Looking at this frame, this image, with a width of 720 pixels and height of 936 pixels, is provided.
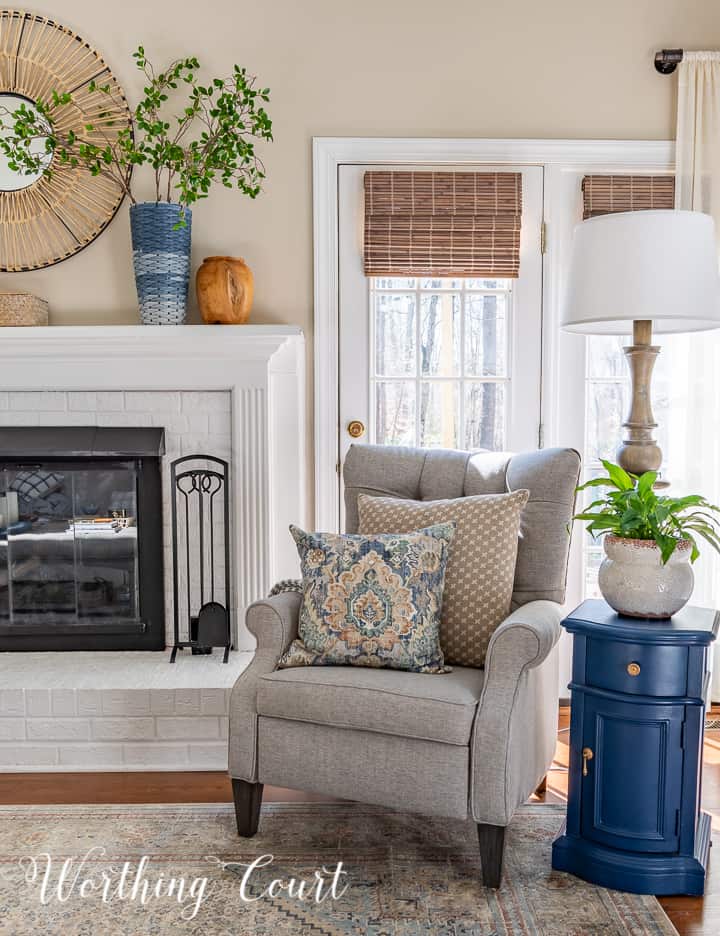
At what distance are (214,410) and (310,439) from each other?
0.40m

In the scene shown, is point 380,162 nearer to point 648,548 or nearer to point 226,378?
point 226,378

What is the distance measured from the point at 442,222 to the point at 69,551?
6.10ft

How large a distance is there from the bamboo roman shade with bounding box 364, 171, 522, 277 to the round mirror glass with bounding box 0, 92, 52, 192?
47.7 inches

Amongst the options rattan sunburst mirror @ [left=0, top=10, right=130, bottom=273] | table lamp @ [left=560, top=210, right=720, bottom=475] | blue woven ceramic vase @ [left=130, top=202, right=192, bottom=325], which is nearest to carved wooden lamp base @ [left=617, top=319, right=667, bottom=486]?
table lamp @ [left=560, top=210, right=720, bottom=475]

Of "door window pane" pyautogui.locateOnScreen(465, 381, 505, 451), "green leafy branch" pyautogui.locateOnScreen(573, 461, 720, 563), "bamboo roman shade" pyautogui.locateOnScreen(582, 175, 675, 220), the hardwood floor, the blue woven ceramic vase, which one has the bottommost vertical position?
the hardwood floor

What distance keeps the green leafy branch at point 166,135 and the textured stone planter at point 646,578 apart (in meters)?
1.83

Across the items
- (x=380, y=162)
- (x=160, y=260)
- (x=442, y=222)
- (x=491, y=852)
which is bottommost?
(x=491, y=852)

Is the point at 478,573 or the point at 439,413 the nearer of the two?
the point at 478,573

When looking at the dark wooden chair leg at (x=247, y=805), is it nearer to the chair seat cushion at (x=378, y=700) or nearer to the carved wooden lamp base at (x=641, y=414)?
the chair seat cushion at (x=378, y=700)

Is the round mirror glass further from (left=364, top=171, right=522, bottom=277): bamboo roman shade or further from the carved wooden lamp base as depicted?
the carved wooden lamp base

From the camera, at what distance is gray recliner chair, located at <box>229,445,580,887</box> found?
2.06 m

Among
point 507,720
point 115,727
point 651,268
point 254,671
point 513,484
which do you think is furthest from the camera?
point 115,727

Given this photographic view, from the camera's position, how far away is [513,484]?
2.60m

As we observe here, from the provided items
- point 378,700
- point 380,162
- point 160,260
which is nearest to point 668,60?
point 380,162
